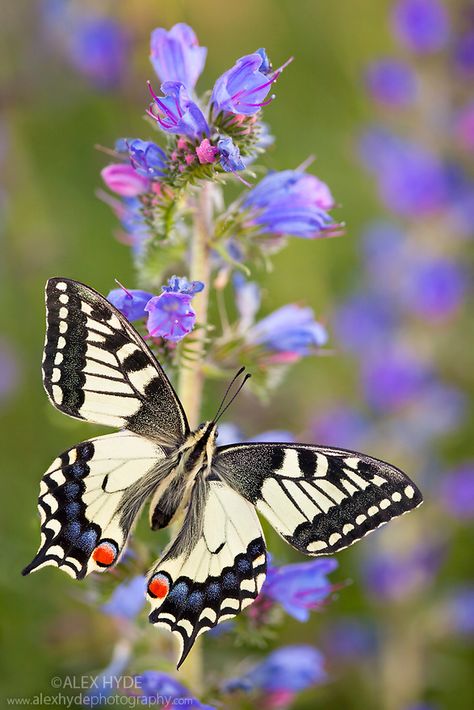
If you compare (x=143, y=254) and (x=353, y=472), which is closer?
(x=353, y=472)

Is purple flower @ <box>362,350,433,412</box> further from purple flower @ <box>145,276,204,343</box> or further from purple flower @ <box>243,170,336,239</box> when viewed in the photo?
purple flower @ <box>145,276,204,343</box>

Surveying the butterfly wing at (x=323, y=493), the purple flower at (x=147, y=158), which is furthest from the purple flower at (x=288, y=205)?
the butterfly wing at (x=323, y=493)

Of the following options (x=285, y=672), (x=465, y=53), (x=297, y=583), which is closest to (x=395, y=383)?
(x=465, y=53)

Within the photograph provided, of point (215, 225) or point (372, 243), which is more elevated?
point (372, 243)

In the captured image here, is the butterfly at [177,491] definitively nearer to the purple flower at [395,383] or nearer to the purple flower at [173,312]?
the purple flower at [173,312]

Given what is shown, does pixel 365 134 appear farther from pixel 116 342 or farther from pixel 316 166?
pixel 116 342

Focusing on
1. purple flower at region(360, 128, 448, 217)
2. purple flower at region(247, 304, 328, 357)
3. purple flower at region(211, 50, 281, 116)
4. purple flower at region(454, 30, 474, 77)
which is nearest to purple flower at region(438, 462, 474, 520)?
purple flower at region(360, 128, 448, 217)

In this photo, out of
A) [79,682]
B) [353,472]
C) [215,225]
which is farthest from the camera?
[79,682]

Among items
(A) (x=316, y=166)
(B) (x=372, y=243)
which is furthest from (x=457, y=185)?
(A) (x=316, y=166)
